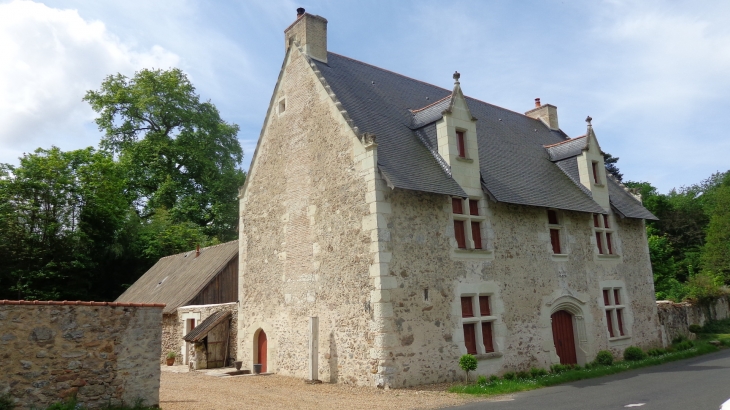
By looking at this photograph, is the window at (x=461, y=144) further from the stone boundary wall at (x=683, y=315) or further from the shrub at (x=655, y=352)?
the stone boundary wall at (x=683, y=315)

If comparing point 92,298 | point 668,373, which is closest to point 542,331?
point 668,373

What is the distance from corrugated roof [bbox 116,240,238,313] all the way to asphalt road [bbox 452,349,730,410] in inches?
496

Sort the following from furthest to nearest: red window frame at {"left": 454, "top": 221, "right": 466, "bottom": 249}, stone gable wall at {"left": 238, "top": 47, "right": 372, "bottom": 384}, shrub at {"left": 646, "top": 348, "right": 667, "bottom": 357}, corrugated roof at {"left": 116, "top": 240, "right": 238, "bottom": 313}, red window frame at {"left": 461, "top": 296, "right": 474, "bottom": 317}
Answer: corrugated roof at {"left": 116, "top": 240, "right": 238, "bottom": 313}
shrub at {"left": 646, "top": 348, "right": 667, "bottom": 357}
red window frame at {"left": 454, "top": 221, "right": 466, "bottom": 249}
red window frame at {"left": 461, "top": 296, "right": 474, "bottom": 317}
stone gable wall at {"left": 238, "top": 47, "right": 372, "bottom": 384}

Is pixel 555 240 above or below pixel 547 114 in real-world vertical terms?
below

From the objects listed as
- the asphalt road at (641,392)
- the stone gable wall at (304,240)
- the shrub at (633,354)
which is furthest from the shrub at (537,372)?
the stone gable wall at (304,240)

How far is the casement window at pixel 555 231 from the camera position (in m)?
15.4

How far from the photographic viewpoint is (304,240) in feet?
46.1

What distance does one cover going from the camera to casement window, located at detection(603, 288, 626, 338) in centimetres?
1648

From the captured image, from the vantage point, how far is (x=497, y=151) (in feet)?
54.1

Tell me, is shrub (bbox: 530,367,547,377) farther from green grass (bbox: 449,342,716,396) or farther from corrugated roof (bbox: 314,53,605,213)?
corrugated roof (bbox: 314,53,605,213)

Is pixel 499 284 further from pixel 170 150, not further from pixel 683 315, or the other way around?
pixel 170 150

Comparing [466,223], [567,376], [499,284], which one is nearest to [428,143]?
[466,223]

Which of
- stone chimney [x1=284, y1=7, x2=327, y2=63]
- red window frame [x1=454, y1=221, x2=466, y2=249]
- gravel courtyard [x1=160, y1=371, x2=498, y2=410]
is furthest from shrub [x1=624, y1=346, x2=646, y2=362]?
stone chimney [x1=284, y1=7, x2=327, y2=63]

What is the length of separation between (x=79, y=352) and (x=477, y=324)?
27.9 feet
